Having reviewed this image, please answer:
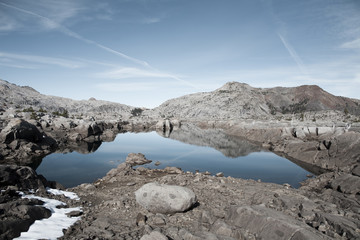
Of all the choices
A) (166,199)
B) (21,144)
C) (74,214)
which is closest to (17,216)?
(74,214)

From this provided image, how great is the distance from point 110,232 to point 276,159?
38618 mm

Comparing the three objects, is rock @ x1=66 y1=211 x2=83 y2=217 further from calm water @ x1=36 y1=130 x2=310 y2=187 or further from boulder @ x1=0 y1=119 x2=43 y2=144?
boulder @ x1=0 y1=119 x2=43 y2=144

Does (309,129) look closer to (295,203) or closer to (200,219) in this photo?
(295,203)

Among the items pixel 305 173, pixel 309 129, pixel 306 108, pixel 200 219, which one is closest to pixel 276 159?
pixel 305 173

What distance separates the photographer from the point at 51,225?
1046cm

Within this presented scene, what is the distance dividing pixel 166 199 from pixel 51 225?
18.8 ft

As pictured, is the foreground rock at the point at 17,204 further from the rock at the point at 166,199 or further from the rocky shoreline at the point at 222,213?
the rock at the point at 166,199

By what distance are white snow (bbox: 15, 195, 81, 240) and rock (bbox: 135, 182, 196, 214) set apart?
376 cm

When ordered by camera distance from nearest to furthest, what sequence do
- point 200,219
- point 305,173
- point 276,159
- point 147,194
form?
1. point 200,219
2. point 147,194
3. point 305,173
4. point 276,159

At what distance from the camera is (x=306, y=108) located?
188m

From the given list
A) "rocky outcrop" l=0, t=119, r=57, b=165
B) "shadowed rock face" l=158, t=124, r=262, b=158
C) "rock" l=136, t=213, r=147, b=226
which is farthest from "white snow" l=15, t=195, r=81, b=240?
"shadowed rock face" l=158, t=124, r=262, b=158

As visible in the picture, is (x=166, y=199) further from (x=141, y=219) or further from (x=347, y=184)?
(x=347, y=184)

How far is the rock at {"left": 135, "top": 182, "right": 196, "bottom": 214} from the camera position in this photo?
12539 mm

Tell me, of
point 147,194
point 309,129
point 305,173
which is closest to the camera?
point 147,194
